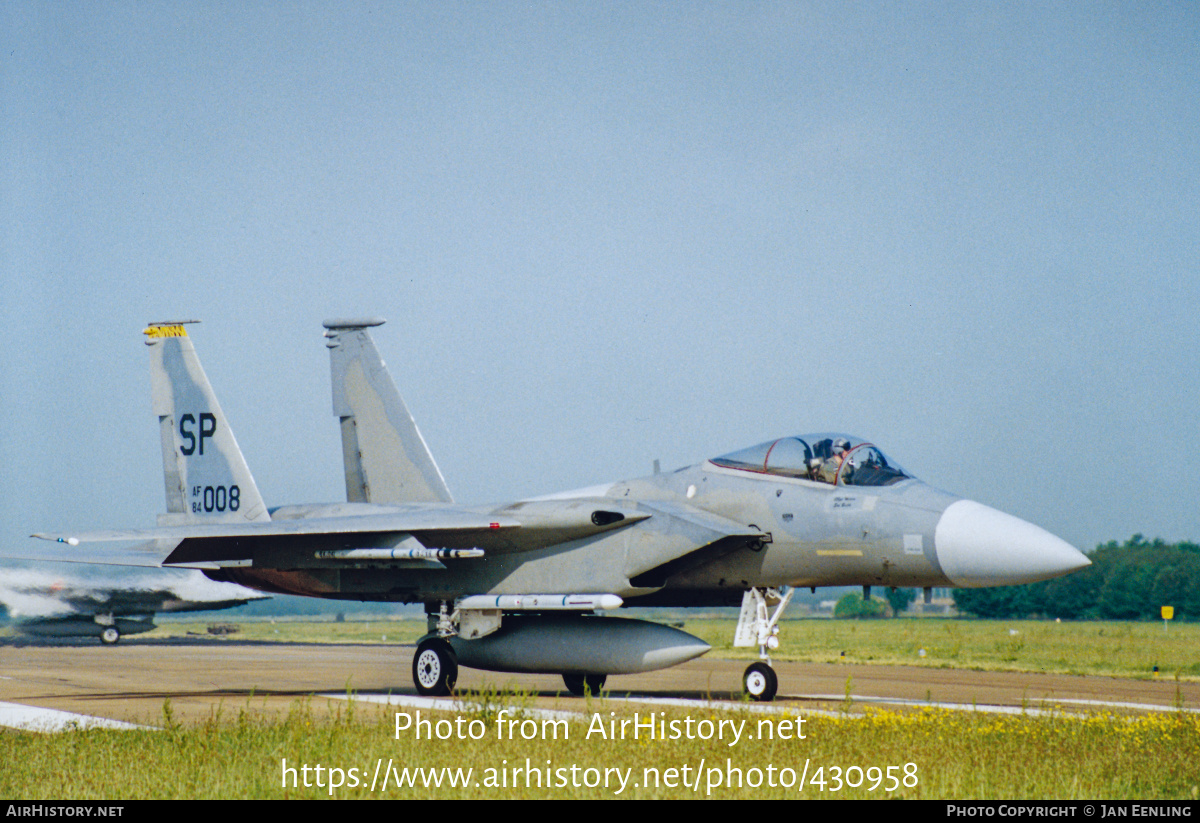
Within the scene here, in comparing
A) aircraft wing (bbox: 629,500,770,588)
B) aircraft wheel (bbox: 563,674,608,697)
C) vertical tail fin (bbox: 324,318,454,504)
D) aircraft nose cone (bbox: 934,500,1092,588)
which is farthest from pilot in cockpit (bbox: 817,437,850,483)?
vertical tail fin (bbox: 324,318,454,504)

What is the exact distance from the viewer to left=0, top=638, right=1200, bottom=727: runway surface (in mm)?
12258

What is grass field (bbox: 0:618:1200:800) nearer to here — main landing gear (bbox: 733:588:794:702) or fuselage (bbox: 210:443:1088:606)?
fuselage (bbox: 210:443:1088:606)

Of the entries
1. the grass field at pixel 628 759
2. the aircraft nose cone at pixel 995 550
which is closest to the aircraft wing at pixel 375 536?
the grass field at pixel 628 759

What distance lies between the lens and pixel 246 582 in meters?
14.8

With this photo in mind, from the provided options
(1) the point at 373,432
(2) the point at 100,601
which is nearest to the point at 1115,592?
(2) the point at 100,601

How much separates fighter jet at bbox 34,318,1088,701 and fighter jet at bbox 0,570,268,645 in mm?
20667

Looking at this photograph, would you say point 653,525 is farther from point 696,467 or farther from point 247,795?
point 247,795

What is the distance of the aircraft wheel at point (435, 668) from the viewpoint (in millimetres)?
13203

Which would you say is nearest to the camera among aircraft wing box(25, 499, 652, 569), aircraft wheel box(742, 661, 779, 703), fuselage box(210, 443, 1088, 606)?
fuselage box(210, 443, 1088, 606)

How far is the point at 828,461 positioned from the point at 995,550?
2.01 m

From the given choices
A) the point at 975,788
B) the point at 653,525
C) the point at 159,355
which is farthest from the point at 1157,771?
the point at 159,355

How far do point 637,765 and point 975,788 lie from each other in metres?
2.07

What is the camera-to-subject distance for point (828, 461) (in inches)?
477

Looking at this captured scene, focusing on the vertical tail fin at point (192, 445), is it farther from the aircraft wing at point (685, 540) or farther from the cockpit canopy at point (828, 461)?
the cockpit canopy at point (828, 461)
